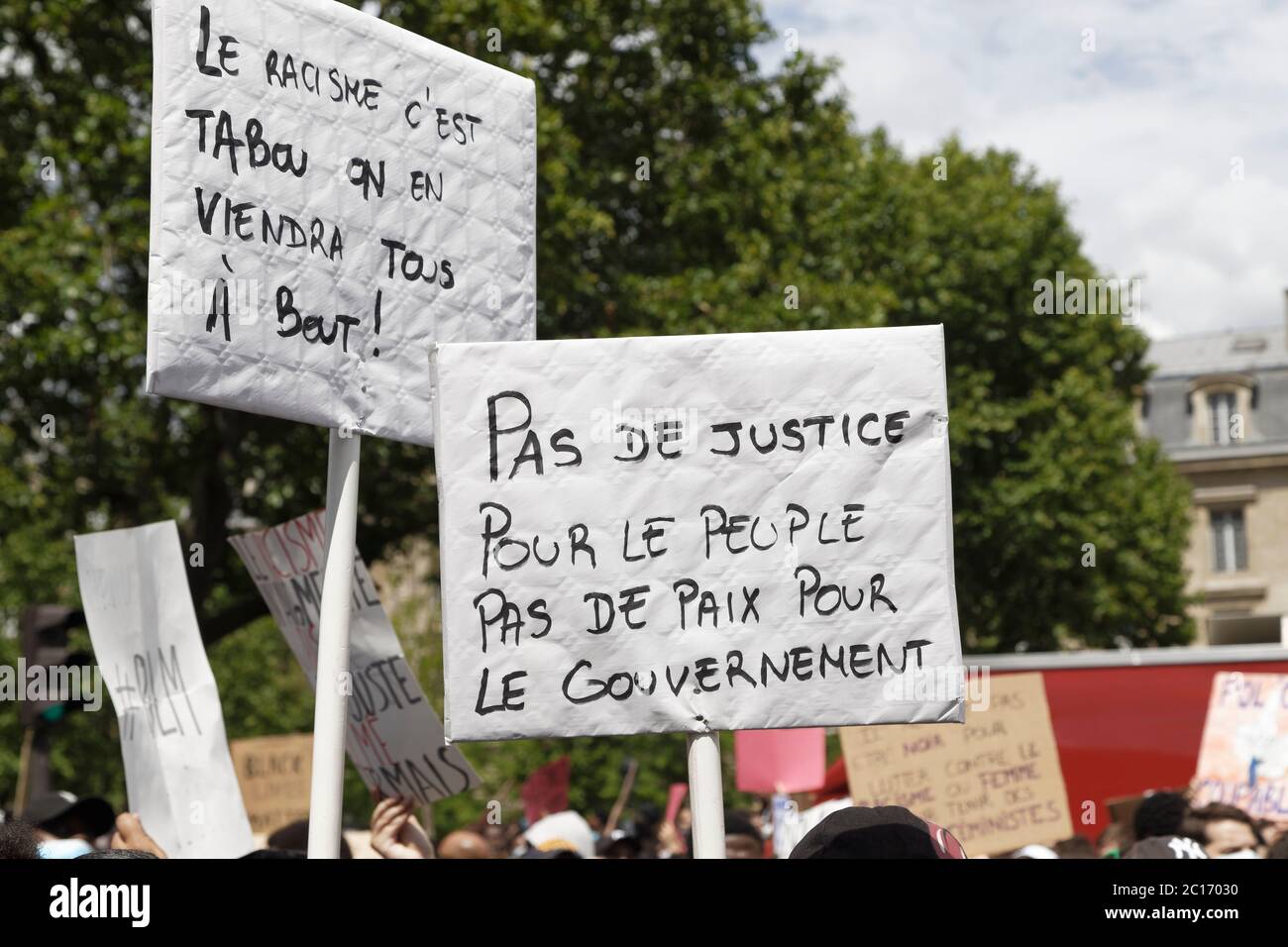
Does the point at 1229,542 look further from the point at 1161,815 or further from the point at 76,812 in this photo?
the point at 76,812

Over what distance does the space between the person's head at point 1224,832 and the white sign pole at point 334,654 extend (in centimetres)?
341

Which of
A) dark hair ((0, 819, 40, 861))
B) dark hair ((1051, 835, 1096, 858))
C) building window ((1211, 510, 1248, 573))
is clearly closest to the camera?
dark hair ((0, 819, 40, 861))

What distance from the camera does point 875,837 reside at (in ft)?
8.40

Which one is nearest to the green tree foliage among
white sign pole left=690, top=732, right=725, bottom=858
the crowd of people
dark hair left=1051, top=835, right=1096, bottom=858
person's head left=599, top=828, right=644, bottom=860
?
person's head left=599, top=828, right=644, bottom=860

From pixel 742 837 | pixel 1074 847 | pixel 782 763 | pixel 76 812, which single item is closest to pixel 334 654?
pixel 76 812

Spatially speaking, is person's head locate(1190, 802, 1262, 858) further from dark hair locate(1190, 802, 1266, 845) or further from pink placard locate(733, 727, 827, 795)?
pink placard locate(733, 727, 827, 795)

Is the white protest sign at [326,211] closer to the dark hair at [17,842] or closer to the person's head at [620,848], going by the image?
the dark hair at [17,842]

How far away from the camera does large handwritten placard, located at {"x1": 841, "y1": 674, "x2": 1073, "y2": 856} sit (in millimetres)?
7488

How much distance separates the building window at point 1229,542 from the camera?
53625 millimetres

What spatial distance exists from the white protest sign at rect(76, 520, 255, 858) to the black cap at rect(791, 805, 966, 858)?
9.07ft

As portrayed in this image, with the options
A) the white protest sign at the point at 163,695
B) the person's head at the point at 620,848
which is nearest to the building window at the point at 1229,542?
the person's head at the point at 620,848
